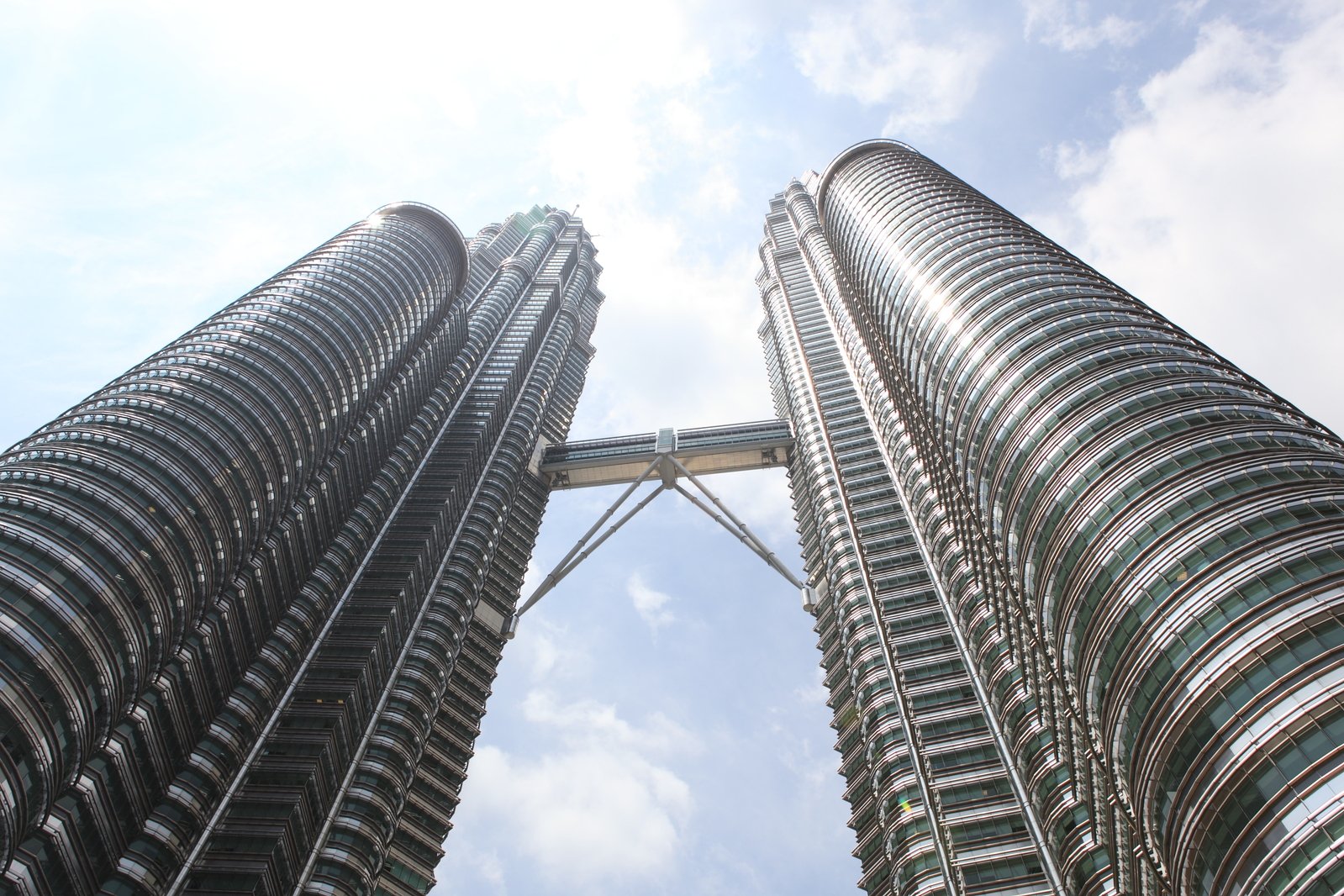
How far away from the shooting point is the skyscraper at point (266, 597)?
49156 millimetres

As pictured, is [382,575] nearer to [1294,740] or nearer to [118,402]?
[118,402]

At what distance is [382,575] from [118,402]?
108 feet

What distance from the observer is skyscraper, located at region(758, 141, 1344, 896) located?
35844 millimetres

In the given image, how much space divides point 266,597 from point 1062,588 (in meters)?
61.6

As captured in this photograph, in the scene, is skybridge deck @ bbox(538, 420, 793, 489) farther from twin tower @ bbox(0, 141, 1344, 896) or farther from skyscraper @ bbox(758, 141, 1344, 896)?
skyscraper @ bbox(758, 141, 1344, 896)

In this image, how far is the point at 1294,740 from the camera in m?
33.6

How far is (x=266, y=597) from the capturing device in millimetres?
76125

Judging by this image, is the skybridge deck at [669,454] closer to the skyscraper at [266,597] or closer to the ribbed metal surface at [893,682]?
the ribbed metal surface at [893,682]

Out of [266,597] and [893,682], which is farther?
[893,682]

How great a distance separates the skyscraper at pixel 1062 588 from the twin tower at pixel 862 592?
0.23 metres

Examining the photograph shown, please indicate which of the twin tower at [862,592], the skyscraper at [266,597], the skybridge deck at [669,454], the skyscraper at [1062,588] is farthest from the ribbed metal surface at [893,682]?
the skyscraper at [266,597]

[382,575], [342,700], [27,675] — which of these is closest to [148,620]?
[27,675]

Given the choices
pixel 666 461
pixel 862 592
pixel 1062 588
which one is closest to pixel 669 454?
pixel 666 461

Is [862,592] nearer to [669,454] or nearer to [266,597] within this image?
[669,454]
